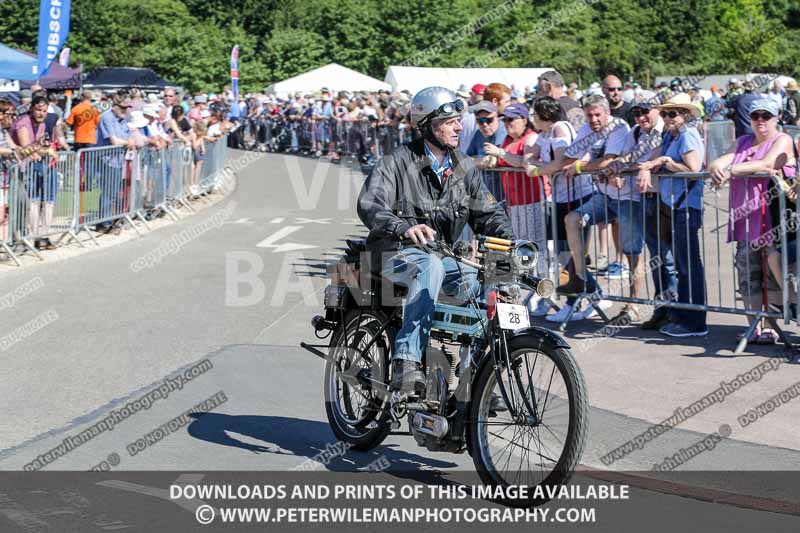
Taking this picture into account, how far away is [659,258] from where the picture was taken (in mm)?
10250

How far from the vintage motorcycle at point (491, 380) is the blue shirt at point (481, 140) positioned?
5.49 m

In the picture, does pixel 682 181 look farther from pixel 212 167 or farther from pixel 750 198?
pixel 212 167

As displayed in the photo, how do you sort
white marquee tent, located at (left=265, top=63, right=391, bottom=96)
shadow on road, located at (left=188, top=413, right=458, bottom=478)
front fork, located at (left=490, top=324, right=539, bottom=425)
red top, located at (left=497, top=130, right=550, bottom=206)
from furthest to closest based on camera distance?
white marquee tent, located at (left=265, top=63, right=391, bottom=96)
red top, located at (left=497, top=130, right=550, bottom=206)
shadow on road, located at (left=188, top=413, right=458, bottom=478)
front fork, located at (left=490, top=324, right=539, bottom=425)

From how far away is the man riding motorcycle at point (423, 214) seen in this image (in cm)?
612

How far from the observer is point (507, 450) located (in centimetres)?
584

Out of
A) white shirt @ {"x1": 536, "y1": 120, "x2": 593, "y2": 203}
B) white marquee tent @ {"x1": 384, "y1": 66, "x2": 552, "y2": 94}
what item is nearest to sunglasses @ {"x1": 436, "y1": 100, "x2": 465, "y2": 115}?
white shirt @ {"x1": 536, "y1": 120, "x2": 593, "y2": 203}

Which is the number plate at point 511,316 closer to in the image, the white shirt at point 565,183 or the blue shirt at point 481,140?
the white shirt at point 565,183

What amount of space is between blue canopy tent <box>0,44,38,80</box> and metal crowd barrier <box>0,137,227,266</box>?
4780mm

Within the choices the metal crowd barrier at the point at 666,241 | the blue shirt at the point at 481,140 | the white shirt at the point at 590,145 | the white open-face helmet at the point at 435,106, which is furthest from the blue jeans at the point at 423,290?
the blue shirt at the point at 481,140

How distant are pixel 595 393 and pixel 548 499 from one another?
2855 millimetres

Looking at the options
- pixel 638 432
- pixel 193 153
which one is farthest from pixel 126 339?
pixel 193 153

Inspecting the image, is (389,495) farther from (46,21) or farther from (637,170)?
(46,21)

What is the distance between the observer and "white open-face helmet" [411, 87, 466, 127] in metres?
6.29

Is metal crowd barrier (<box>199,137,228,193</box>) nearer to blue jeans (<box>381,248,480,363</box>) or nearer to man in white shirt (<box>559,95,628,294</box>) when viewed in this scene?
man in white shirt (<box>559,95,628,294</box>)
